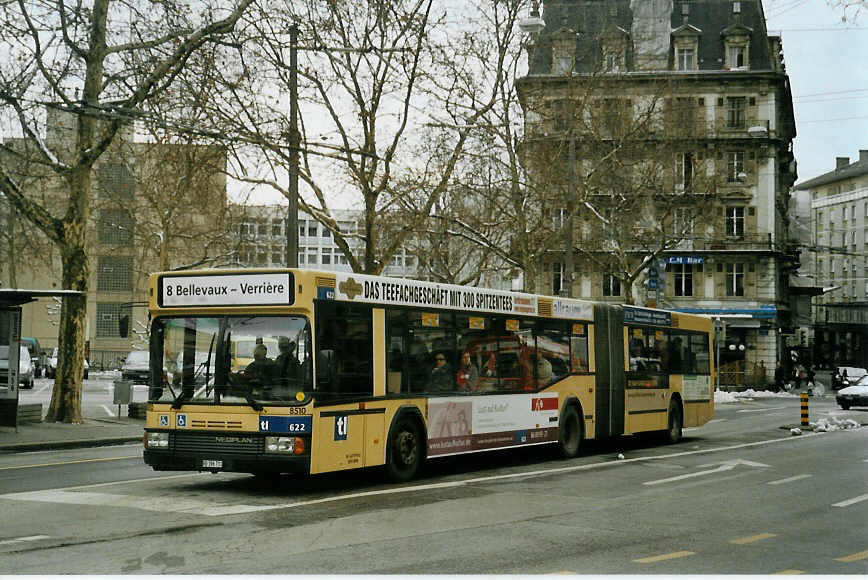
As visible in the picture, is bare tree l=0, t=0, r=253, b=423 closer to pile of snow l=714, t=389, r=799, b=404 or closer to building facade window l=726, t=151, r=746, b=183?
pile of snow l=714, t=389, r=799, b=404

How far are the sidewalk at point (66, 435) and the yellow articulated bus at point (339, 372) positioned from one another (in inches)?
354

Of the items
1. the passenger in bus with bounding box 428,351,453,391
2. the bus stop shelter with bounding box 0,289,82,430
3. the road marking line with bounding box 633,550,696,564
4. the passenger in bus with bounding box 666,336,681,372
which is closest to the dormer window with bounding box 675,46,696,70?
the passenger in bus with bounding box 666,336,681,372

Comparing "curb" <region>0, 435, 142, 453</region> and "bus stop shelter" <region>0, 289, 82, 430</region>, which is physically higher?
"bus stop shelter" <region>0, 289, 82, 430</region>

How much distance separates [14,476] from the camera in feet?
49.6

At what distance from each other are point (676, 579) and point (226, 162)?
73.1ft

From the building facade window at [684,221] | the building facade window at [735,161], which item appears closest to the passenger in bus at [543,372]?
the building facade window at [684,221]

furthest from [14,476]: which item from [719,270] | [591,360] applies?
[719,270]

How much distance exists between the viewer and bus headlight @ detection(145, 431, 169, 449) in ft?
42.8

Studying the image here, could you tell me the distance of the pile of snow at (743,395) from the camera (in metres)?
50.2

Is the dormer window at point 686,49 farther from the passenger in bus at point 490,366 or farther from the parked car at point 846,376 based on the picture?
the passenger in bus at point 490,366

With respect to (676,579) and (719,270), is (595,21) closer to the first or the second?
(719,270)

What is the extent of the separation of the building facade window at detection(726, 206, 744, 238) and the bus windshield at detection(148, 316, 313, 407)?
5996 cm

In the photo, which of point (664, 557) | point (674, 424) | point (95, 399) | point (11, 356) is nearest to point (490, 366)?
point (664, 557)

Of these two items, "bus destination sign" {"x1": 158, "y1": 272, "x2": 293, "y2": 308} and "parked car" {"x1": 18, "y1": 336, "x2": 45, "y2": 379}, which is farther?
"parked car" {"x1": 18, "y1": 336, "x2": 45, "y2": 379}
